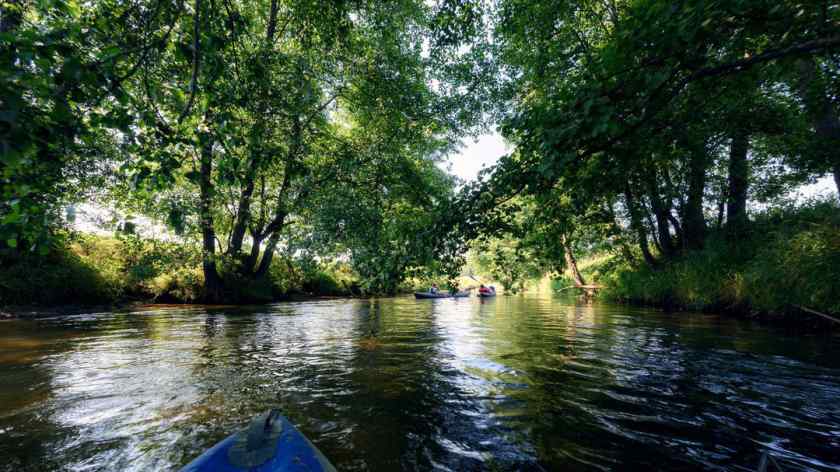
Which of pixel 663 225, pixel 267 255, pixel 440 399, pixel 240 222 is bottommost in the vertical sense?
pixel 440 399

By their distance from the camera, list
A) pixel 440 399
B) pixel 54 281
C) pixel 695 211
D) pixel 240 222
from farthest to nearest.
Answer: pixel 240 222
pixel 695 211
pixel 54 281
pixel 440 399

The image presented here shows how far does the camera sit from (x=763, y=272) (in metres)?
9.45

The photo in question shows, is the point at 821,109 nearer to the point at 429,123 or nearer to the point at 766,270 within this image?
the point at 766,270

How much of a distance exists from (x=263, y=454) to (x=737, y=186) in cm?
1653

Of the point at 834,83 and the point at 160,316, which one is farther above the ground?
the point at 834,83

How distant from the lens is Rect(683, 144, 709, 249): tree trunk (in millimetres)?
13034

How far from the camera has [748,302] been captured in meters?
10.8

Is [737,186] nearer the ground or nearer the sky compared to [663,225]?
nearer the sky

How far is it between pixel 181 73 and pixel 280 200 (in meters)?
8.90

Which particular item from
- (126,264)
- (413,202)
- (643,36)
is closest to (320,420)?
(413,202)

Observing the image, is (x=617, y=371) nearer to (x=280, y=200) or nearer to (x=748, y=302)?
(x=748, y=302)

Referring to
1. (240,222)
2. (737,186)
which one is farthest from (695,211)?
(240,222)

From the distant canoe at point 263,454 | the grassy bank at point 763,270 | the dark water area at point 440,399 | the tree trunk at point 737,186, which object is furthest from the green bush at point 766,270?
the distant canoe at point 263,454

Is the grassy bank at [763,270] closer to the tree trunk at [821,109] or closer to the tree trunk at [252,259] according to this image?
the tree trunk at [821,109]
